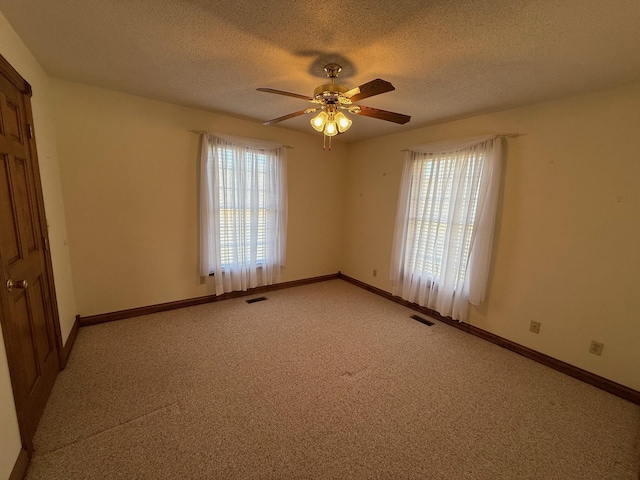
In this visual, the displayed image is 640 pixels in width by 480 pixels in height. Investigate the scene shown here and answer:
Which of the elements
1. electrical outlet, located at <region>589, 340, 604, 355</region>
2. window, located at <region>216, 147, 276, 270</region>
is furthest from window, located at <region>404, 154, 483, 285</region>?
window, located at <region>216, 147, 276, 270</region>

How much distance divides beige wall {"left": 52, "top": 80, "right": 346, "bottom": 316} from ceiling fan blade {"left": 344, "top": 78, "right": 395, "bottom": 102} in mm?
2182

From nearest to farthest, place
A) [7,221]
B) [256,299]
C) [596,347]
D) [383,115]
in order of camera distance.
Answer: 1. [7,221]
2. [383,115]
3. [596,347]
4. [256,299]

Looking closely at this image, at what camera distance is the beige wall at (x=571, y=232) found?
6.61 ft

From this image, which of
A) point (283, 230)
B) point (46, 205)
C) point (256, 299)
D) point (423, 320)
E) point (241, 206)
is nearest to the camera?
point (46, 205)

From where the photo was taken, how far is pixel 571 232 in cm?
227

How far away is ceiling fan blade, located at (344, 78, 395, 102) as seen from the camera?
4.66 ft

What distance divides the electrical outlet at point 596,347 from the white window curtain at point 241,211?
3.36m

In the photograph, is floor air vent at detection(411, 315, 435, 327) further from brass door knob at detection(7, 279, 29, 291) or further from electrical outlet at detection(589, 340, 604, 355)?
brass door knob at detection(7, 279, 29, 291)

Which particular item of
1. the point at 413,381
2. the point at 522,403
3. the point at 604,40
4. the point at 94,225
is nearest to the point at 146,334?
the point at 94,225

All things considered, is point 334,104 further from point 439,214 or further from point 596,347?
point 596,347

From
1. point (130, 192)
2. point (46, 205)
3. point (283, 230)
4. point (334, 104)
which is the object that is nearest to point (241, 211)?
point (283, 230)

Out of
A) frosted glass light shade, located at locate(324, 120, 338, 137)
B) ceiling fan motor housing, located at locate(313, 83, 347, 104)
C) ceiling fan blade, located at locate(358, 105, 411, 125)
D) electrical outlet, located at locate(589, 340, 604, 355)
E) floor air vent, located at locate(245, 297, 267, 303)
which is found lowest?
floor air vent, located at locate(245, 297, 267, 303)

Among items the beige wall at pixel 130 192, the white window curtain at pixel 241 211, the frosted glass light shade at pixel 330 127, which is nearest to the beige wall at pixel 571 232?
the frosted glass light shade at pixel 330 127

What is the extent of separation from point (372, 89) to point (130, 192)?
2.67 meters
